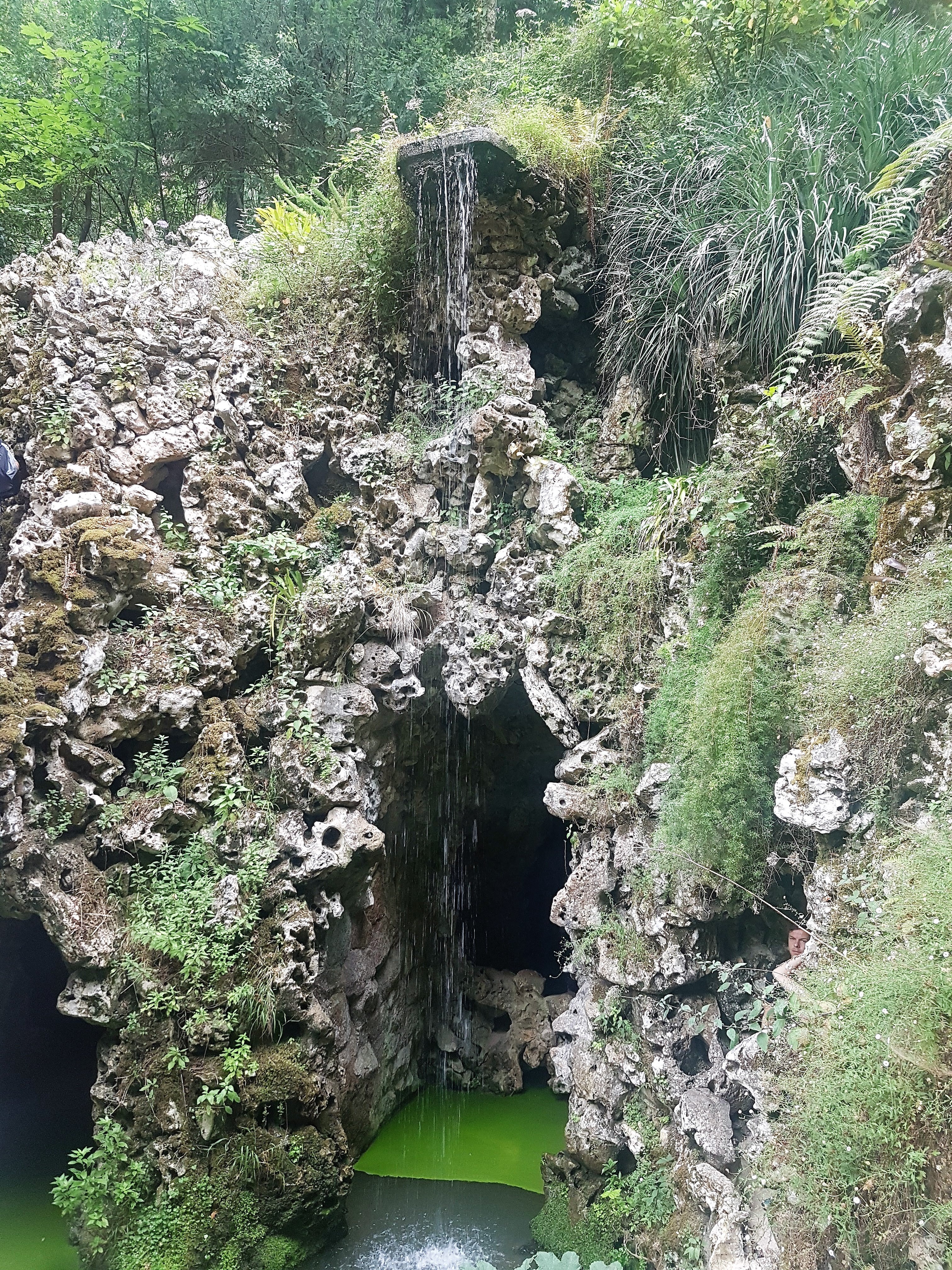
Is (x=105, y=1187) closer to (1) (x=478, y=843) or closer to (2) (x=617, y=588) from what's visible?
(1) (x=478, y=843)

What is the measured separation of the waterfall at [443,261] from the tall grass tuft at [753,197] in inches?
45.5

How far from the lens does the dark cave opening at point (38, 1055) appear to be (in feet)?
18.2

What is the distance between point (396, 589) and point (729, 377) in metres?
2.73

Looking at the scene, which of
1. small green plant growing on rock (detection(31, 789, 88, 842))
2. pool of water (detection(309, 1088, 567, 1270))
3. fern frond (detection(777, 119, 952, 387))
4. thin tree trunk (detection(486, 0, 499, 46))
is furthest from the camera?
thin tree trunk (detection(486, 0, 499, 46))

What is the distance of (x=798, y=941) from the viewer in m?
3.58

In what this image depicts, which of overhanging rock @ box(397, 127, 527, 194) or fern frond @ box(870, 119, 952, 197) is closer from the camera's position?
fern frond @ box(870, 119, 952, 197)

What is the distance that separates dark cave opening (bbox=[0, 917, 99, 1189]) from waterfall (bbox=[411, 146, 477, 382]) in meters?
5.30

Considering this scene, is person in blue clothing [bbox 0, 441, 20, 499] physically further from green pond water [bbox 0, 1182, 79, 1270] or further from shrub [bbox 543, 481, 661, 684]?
green pond water [bbox 0, 1182, 79, 1270]

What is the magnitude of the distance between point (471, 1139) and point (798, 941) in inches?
140

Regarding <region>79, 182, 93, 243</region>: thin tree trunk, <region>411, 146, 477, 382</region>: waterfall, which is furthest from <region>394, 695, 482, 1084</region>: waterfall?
<region>79, 182, 93, 243</region>: thin tree trunk

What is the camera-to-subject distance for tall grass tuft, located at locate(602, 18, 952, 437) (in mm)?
4855

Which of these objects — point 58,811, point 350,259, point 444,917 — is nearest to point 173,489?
point 58,811

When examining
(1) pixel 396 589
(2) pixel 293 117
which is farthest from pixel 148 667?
(2) pixel 293 117

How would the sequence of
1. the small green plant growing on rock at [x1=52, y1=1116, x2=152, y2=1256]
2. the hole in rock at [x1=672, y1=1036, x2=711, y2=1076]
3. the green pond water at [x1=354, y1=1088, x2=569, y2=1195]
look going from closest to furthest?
the hole in rock at [x1=672, y1=1036, x2=711, y2=1076] < the small green plant growing on rock at [x1=52, y1=1116, x2=152, y2=1256] < the green pond water at [x1=354, y1=1088, x2=569, y2=1195]
